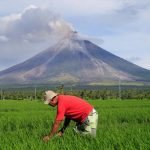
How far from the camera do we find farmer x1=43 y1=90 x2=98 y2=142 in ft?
23.6

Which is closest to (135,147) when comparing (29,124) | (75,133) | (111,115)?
(75,133)

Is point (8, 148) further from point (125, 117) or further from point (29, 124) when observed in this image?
point (125, 117)

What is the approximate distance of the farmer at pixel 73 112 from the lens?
7180 millimetres

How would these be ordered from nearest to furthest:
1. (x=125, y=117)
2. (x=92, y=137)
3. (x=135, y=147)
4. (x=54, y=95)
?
1. (x=135, y=147)
2. (x=54, y=95)
3. (x=92, y=137)
4. (x=125, y=117)

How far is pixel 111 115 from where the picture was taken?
658 inches

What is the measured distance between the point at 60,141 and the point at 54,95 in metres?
0.75

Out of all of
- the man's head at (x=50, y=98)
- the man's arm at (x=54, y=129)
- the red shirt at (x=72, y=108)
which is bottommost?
the man's arm at (x=54, y=129)

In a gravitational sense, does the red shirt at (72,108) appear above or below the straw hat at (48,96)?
below

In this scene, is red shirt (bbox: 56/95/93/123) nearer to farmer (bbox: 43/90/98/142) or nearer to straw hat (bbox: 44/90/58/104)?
farmer (bbox: 43/90/98/142)

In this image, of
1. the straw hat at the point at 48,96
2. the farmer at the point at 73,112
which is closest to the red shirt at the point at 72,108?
the farmer at the point at 73,112

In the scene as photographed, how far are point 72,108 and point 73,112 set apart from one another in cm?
9

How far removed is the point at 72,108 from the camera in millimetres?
7547

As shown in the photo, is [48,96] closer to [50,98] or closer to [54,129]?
[50,98]

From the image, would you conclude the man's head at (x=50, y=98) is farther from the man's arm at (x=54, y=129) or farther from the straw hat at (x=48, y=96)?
the man's arm at (x=54, y=129)
